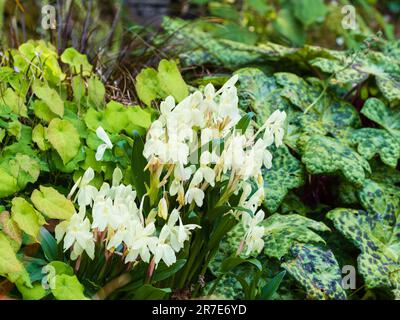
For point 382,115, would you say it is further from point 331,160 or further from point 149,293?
point 149,293

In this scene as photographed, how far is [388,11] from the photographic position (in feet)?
24.5

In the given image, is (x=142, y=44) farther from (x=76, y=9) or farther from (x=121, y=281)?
(x=121, y=281)

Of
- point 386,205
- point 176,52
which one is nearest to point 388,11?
point 176,52

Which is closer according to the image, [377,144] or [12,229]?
[12,229]

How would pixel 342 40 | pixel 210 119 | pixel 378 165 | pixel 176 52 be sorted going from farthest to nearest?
1. pixel 342 40
2. pixel 176 52
3. pixel 378 165
4. pixel 210 119

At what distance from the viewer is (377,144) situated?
104 inches

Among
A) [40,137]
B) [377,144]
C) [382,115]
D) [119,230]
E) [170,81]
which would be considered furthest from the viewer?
[382,115]

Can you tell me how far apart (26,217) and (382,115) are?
164 centimetres

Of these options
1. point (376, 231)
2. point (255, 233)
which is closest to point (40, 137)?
point (255, 233)

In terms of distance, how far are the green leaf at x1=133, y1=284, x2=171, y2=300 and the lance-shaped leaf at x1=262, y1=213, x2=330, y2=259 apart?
47 centimetres

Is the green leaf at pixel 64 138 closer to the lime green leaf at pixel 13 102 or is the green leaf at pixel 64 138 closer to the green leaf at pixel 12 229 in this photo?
the lime green leaf at pixel 13 102

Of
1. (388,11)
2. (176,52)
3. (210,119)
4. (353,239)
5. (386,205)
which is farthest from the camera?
(388,11)

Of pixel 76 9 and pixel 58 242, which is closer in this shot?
pixel 58 242
